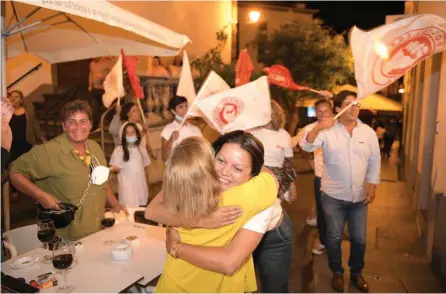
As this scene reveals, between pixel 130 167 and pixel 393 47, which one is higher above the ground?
pixel 393 47

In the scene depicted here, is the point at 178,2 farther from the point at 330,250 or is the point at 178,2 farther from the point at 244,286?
the point at 244,286

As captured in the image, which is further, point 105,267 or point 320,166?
point 320,166

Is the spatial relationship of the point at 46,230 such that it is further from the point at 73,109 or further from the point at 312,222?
the point at 312,222

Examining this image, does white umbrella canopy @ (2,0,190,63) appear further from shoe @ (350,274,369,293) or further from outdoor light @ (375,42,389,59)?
shoe @ (350,274,369,293)

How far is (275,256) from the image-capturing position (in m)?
3.29

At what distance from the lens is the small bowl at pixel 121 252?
2990 millimetres

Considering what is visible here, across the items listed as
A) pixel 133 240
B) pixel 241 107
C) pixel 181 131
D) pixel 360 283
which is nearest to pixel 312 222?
pixel 360 283

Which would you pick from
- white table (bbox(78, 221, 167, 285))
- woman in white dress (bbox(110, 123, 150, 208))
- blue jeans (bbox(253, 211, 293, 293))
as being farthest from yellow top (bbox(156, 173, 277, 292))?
woman in white dress (bbox(110, 123, 150, 208))

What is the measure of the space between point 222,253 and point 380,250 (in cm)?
447

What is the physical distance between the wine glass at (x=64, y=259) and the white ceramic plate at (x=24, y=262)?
1.28ft

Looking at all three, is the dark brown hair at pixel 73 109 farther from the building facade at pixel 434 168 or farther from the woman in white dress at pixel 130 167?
the building facade at pixel 434 168

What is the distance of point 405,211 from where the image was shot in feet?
25.8

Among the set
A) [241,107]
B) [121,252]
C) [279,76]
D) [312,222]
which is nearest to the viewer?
[121,252]

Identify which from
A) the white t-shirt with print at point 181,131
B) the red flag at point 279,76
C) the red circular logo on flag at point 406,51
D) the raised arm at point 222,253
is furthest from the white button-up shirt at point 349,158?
the raised arm at point 222,253
